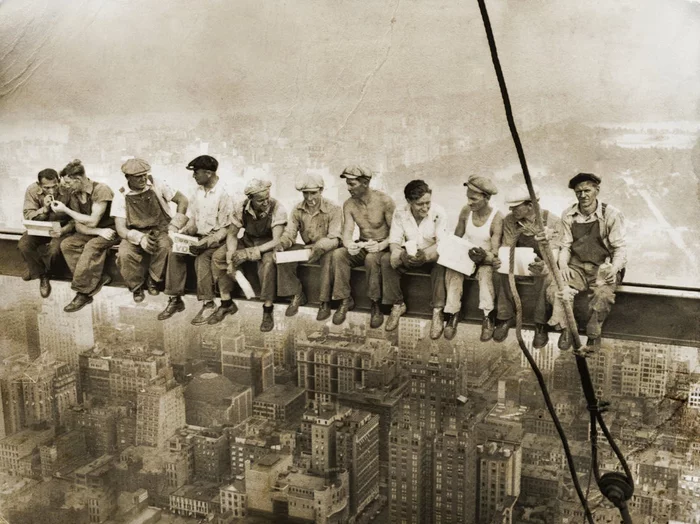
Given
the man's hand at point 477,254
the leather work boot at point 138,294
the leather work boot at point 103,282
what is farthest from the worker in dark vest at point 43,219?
the man's hand at point 477,254

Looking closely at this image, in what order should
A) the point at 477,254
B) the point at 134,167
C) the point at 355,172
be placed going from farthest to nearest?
1. the point at 134,167
2. the point at 355,172
3. the point at 477,254

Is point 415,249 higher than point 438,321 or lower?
higher

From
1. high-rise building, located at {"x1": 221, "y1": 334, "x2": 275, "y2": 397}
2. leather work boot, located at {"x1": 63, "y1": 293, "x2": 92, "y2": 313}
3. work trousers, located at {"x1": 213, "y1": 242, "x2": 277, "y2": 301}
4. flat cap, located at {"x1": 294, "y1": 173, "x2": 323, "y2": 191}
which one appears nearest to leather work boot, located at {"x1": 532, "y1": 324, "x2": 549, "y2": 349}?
flat cap, located at {"x1": 294, "y1": 173, "x2": 323, "y2": 191}

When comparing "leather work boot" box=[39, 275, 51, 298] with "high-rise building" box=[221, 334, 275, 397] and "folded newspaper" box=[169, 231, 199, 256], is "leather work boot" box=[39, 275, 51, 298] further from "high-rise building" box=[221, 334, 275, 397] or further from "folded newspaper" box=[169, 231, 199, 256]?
"high-rise building" box=[221, 334, 275, 397]

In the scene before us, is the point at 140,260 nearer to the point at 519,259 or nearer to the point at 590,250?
the point at 519,259

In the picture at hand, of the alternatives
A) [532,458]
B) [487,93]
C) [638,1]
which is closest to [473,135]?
[487,93]

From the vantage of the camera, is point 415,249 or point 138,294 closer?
point 415,249

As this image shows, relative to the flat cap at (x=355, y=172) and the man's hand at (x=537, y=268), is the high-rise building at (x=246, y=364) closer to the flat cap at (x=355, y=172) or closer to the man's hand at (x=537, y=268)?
the flat cap at (x=355, y=172)

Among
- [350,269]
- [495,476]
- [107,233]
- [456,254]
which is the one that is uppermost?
[107,233]

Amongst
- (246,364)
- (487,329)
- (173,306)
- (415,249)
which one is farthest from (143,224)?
(487,329)
